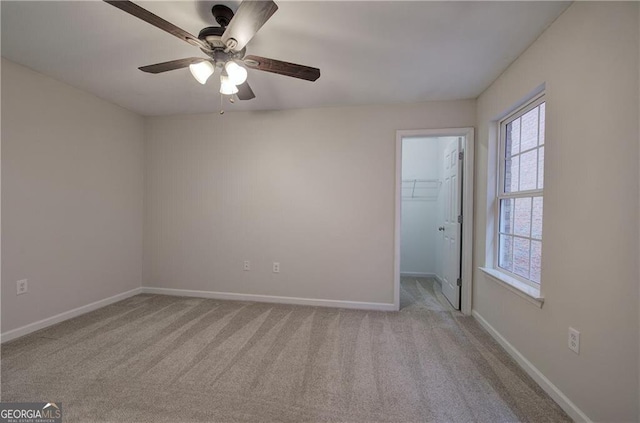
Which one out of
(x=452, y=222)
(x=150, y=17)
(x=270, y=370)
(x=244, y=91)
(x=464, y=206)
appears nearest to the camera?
(x=150, y=17)

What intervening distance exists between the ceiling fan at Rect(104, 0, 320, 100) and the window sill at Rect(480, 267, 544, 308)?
6.73ft

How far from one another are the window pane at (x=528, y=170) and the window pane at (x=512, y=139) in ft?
0.47

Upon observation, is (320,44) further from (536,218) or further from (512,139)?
(536,218)

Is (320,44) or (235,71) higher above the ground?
(320,44)

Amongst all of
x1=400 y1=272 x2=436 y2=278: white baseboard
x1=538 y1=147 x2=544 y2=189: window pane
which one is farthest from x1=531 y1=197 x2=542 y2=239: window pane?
x1=400 y1=272 x2=436 y2=278: white baseboard

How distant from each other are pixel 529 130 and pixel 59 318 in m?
4.45

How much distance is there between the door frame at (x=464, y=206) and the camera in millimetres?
2643

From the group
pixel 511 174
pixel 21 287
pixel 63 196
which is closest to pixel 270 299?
pixel 21 287

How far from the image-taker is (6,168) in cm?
202

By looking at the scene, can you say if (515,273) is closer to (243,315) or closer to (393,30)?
(393,30)

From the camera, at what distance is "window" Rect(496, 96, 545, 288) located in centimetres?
181

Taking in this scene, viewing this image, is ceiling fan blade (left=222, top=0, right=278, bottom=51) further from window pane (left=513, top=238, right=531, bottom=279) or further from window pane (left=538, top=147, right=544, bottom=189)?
window pane (left=513, top=238, right=531, bottom=279)

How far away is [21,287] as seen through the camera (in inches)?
84.6

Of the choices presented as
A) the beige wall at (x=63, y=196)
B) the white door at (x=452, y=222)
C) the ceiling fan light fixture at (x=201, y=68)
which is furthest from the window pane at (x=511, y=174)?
the beige wall at (x=63, y=196)
